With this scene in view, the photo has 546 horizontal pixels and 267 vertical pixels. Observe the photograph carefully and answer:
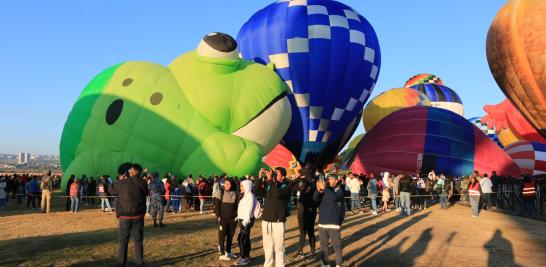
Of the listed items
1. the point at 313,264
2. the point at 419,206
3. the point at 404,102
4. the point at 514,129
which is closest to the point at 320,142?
the point at 404,102

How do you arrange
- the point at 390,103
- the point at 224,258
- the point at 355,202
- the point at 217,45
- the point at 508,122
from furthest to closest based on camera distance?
the point at 390,103 → the point at 508,122 → the point at 217,45 → the point at 355,202 → the point at 224,258

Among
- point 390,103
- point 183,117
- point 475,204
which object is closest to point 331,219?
point 475,204

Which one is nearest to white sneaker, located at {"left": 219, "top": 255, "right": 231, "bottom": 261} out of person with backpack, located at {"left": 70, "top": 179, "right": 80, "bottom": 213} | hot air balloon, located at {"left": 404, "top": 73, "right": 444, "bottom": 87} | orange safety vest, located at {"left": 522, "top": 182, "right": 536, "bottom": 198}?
person with backpack, located at {"left": 70, "top": 179, "right": 80, "bottom": 213}

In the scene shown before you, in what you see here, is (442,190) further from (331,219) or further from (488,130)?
(488,130)

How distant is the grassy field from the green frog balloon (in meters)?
4.29

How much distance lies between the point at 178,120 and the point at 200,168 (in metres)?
2.09

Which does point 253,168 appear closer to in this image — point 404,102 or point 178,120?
point 178,120

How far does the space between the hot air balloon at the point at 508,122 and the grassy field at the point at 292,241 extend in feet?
64.0

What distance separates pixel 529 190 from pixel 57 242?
43.5ft

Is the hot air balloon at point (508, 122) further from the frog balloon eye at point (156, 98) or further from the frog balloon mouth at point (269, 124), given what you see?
the frog balloon eye at point (156, 98)

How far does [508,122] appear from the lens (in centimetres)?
3306

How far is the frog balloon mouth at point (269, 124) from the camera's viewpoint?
19.2m

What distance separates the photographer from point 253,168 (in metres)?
18.2

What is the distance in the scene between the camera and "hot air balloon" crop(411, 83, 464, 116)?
143 ft
